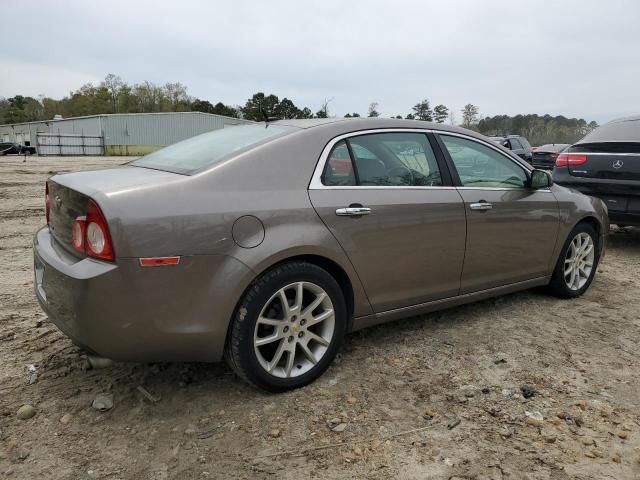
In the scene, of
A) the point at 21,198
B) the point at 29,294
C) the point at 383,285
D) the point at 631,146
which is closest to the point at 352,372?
the point at 383,285

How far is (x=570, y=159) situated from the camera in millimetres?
6535

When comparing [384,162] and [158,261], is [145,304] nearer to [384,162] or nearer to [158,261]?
[158,261]

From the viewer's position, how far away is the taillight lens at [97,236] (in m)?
2.28

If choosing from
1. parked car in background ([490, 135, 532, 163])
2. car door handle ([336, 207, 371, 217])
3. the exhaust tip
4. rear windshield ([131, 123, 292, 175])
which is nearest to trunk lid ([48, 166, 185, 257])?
rear windshield ([131, 123, 292, 175])

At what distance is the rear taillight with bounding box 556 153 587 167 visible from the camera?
6398mm

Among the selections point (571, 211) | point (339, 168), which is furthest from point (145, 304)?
point (571, 211)

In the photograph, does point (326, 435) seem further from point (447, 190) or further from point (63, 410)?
point (447, 190)

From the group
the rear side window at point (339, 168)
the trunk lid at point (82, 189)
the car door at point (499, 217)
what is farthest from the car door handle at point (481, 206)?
the trunk lid at point (82, 189)

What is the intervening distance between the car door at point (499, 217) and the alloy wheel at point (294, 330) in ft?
3.99

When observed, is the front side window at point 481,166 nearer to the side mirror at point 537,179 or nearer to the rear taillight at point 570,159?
the side mirror at point 537,179

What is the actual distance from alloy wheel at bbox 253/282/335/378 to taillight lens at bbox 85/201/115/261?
812 mm

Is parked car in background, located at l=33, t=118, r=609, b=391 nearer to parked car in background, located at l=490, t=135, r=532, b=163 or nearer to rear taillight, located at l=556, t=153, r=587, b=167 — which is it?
rear taillight, located at l=556, t=153, r=587, b=167

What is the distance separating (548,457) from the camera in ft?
7.59

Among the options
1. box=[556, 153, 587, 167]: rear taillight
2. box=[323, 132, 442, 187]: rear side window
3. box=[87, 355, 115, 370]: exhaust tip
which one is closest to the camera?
box=[87, 355, 115, 370]: exhaust tip
